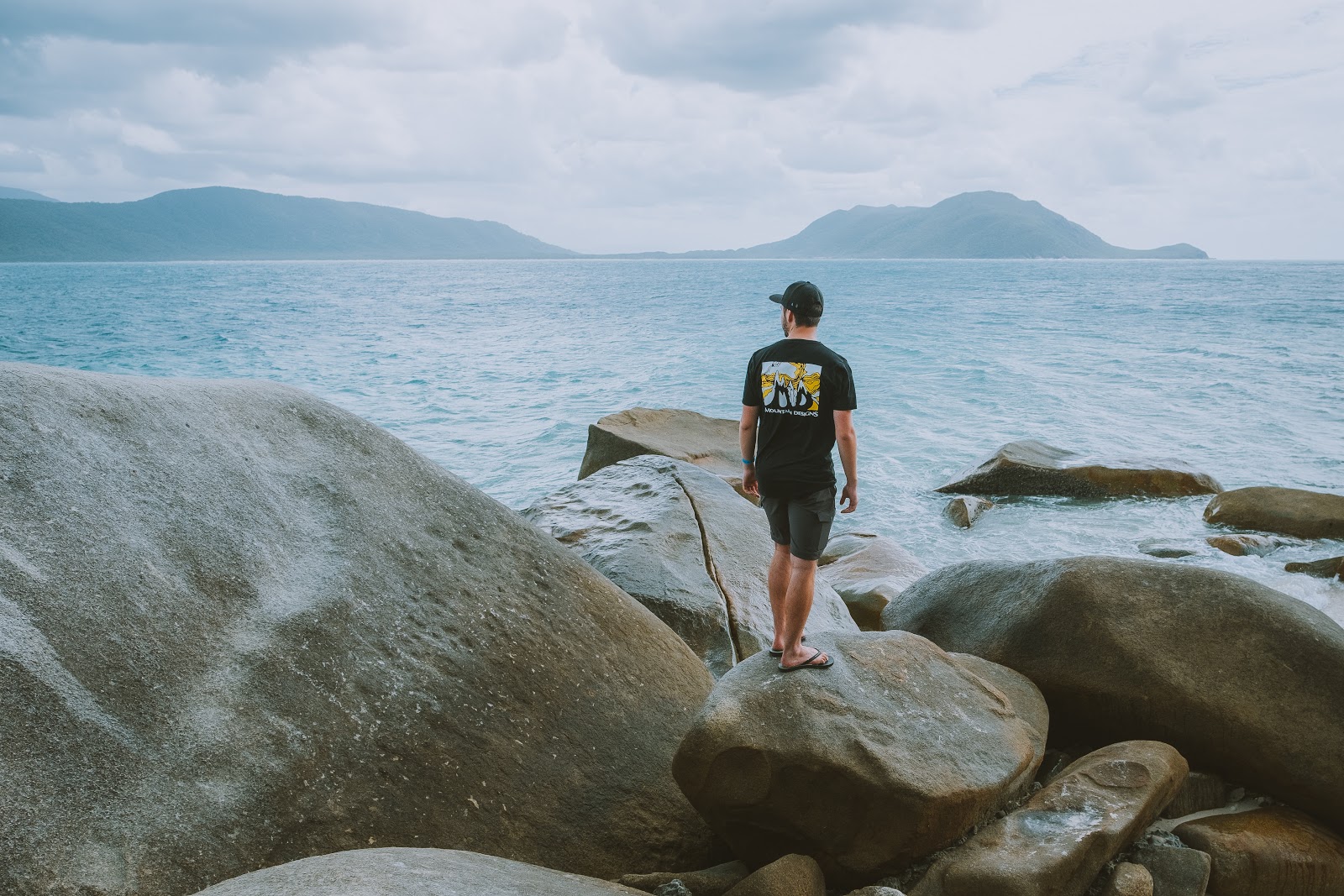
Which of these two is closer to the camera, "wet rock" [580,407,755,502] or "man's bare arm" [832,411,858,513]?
"man's bare arm" [832,411,858,513]

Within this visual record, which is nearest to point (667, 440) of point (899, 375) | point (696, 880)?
point (696, 880)

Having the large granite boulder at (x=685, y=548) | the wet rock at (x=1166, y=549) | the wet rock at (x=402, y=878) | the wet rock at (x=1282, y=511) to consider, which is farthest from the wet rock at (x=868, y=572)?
the wet rock at (x=402, y=878)

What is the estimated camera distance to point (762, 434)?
4801mm

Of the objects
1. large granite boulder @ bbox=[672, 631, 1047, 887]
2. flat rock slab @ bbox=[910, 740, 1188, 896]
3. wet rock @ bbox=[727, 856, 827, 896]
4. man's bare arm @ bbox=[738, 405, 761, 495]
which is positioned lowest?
wet rock @ bbox=[727, 856, 827, 896]

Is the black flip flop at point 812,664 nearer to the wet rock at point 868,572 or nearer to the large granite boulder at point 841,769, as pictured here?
the large granite boulder at point 841,769

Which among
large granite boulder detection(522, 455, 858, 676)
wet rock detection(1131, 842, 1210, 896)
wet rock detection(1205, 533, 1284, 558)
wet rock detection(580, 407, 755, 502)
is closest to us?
wet rock detection(1131, 842, 1210, 896)

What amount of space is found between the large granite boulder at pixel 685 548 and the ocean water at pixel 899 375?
5.85 meters

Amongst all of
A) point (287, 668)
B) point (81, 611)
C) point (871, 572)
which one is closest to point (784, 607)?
point (287, 668)

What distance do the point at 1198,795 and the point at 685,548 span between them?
131 inches

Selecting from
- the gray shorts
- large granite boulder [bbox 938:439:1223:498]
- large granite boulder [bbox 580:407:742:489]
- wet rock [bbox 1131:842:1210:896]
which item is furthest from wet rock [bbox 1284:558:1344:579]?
the gray shorts

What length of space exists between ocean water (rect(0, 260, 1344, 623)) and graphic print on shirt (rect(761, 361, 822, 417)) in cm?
821

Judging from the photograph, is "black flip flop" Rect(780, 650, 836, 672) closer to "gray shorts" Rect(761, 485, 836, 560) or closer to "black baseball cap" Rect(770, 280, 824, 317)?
"gray shorts" Rect(761, 485, 836, 560)

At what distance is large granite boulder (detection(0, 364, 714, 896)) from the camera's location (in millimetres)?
3088

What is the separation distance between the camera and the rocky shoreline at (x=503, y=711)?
3.16 m
